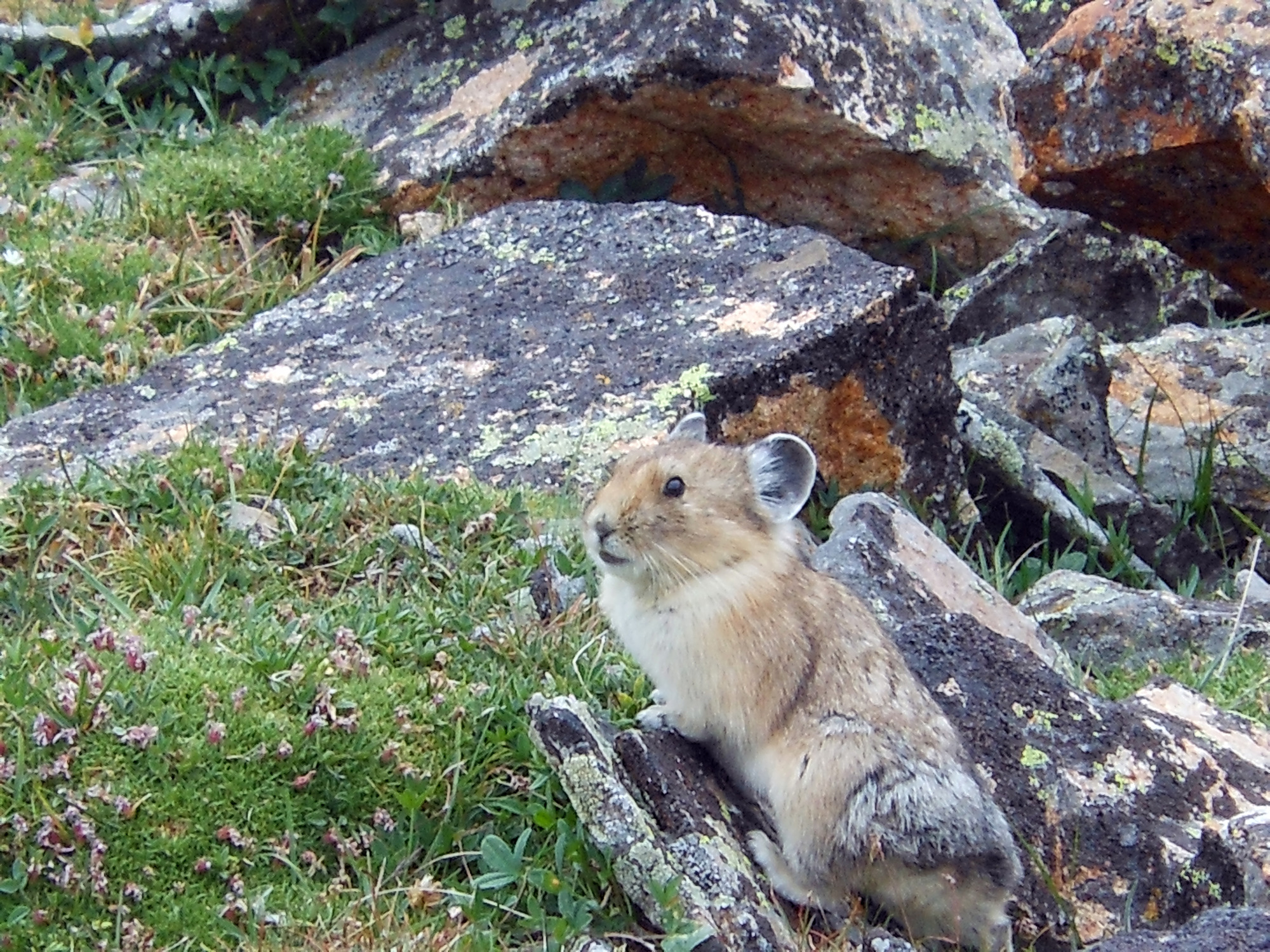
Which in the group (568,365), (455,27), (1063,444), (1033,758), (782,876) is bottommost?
(1063,444)

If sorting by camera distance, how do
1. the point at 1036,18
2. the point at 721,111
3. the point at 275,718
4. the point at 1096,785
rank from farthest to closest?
the point at 1036,18 < the point at 721,111 < the point at 1096,785 < the point at 275,718

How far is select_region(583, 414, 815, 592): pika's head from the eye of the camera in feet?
14.9

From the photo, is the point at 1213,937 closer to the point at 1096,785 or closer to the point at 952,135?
the point at 1096,785

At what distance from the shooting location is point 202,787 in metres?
4.48

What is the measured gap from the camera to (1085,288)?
389 inches

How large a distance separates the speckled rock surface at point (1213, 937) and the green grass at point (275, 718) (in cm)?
132

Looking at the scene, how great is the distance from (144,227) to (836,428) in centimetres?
365

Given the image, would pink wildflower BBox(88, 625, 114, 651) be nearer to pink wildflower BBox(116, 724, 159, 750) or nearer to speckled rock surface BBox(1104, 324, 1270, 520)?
pink wildflower BBox(116, 724, 159, 750)

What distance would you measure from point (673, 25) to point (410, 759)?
476 cm

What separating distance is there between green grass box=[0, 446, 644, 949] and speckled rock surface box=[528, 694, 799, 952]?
0.72 feet

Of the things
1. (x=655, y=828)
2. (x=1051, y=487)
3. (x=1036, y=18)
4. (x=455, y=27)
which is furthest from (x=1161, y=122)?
(x=1036, y=18)

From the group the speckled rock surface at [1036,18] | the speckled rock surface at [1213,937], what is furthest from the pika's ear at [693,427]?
the speckled rock surface at [1036,18]

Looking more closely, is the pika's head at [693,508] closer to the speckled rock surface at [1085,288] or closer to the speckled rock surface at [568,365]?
the speckled rock surface at [568,365]

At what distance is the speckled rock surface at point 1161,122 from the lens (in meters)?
6.36
